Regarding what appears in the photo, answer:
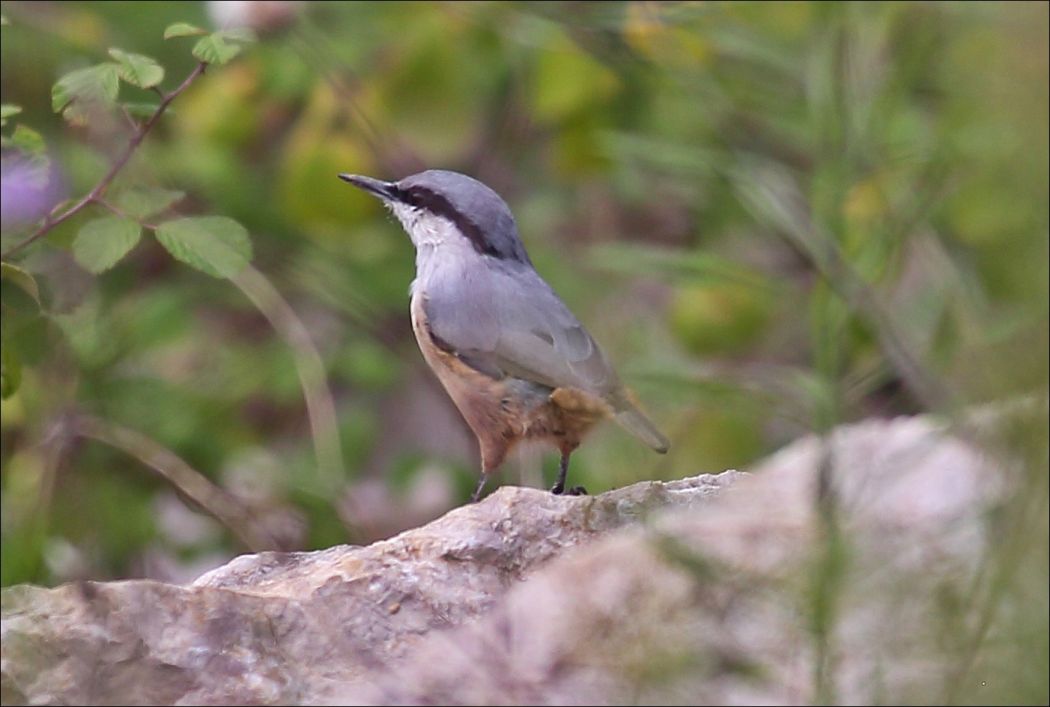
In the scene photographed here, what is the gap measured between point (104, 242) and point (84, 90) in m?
0.27

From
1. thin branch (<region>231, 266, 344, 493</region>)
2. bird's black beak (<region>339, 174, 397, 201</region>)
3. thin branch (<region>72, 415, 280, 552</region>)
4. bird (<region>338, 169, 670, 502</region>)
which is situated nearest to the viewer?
thin branch (<region>72, 415, 280, 552</region>)

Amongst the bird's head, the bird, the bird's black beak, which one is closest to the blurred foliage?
the bird

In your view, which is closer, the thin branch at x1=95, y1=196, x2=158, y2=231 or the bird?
the thin branch at x1=95, y1=196, x2=158, y2=231

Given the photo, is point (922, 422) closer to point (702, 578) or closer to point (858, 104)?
point (858, 104)

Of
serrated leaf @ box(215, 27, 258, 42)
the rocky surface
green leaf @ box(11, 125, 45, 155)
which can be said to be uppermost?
serrated leaf @ box(215, 27, 258, 42)

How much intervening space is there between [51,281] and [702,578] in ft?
5.60

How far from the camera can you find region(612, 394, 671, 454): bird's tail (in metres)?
3.67

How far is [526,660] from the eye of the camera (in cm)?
216

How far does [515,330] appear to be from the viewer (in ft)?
13.0

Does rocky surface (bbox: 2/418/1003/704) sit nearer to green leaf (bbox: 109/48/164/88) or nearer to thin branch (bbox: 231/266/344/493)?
green leaf (bbox: 109/48/164/88)

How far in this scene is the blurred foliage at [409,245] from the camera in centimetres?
299

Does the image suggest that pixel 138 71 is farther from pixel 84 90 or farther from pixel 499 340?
pixel 499 340

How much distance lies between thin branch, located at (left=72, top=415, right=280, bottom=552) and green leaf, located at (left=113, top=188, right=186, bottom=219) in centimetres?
71

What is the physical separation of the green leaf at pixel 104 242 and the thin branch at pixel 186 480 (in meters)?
0.74
